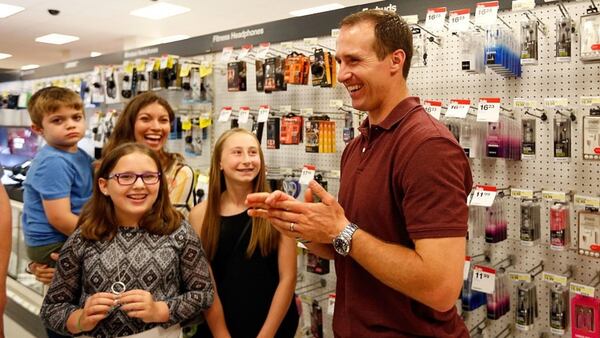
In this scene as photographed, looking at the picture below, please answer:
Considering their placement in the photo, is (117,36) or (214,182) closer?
(214,182)

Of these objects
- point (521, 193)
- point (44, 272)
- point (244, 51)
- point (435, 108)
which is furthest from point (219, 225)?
point (244, 51)

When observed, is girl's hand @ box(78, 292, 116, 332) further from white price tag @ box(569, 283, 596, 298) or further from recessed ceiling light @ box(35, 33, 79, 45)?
recessed ceiling light @ box(35, 33, 79, 45)

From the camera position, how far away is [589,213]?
222cm

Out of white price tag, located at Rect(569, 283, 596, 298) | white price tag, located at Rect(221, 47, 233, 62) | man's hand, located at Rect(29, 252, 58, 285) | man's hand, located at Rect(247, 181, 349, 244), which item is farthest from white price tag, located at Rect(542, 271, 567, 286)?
white price tag, located at Rect(221, 47, 233, 62)

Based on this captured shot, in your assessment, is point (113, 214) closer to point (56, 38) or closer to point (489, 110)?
point (489, 110)

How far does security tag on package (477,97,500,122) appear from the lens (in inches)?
93.2

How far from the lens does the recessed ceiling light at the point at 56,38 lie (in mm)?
11195

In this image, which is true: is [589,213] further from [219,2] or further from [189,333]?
[219,2]

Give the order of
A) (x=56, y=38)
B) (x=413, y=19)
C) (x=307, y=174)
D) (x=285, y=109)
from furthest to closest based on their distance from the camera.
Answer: (x=56, y=38), (x=285, y=109), (x=307, y=174), (x=413, y=19)

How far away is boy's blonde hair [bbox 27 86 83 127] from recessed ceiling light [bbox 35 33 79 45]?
32.3ft

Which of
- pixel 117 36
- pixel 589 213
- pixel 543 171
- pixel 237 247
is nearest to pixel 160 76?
pixel 237 247

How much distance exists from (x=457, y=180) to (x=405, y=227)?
19 cm

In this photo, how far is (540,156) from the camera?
2.45 metres

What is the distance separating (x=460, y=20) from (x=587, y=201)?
41.7 inches
